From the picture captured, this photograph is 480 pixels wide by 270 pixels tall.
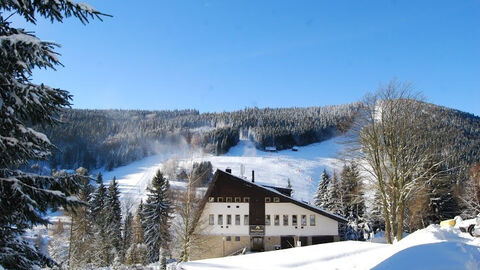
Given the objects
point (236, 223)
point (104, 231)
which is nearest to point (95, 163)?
point (104, 231)

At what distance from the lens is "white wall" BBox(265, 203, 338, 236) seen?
38.0 meters

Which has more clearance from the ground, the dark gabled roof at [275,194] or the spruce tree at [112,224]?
the dark gabled roof at [275,194]

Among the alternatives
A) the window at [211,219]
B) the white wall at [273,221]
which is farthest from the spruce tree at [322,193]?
the window at [211,219]

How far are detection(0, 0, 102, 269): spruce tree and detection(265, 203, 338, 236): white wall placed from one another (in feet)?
112

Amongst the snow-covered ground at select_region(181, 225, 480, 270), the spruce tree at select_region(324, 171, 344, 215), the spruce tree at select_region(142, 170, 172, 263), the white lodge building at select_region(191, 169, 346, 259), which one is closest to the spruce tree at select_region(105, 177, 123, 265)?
the spruce tree at select_region(142, 170, 172, 263)

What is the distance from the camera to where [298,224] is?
126 feet

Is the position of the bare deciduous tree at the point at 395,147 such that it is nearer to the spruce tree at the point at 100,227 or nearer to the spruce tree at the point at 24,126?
the spruce tree at the point at 24,126

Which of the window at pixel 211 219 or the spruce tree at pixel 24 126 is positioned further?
the window at pixel 211 219

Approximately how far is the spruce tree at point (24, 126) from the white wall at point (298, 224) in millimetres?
34021

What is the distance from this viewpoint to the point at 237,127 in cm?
19450

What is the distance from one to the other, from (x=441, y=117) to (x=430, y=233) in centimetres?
719

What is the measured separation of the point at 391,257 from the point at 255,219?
28407 millimetres

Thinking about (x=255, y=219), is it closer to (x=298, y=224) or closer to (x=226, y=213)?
(x=226, y=213)

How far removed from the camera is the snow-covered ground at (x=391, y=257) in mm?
9203
